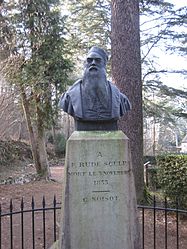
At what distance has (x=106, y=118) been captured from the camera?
14.3 ft

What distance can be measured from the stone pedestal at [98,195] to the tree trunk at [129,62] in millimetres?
4866

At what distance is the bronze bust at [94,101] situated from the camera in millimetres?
4359

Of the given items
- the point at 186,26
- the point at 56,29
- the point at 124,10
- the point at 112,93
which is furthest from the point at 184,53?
the point at 112,93

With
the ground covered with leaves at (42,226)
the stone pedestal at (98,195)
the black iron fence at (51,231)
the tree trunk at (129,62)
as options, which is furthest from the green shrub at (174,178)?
the stone pedestal at (98,195)

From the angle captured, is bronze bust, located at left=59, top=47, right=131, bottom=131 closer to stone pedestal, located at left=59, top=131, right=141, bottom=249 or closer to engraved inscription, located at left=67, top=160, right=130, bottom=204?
stone pedestal, located at left=59, top=131, right=141, bottom=249

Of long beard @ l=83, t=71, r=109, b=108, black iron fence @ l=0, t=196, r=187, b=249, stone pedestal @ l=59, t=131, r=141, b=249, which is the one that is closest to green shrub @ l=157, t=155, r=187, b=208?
black iron fence @ l=0, t=196, r=187, b=249

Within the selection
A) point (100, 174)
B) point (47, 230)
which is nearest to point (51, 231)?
point (47, 230)

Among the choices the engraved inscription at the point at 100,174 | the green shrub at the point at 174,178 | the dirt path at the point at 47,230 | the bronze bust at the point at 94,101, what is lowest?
the dirt path at the point at 47,230

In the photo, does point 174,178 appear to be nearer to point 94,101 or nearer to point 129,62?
point 129,62

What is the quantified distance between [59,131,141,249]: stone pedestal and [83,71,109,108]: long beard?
43 centimetres

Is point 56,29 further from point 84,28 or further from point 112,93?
point 112,93

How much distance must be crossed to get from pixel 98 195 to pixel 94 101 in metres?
1.10

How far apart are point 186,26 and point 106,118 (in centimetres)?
1358

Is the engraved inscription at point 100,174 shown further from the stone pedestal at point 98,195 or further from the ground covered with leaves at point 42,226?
the ground covered with leaves at point 42,226
